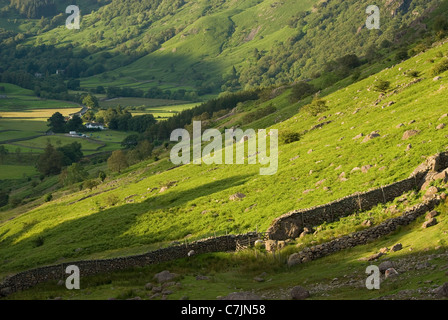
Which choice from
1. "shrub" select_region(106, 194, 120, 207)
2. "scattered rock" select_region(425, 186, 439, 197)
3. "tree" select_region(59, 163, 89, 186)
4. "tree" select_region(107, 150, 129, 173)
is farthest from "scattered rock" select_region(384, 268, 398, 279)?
"tree" select_region(59, 163, 89, 186)

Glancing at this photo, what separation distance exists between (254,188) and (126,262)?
17695 millimetres

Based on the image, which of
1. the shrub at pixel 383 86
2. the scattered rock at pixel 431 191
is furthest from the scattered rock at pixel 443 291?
the shrub at pixel 383 86

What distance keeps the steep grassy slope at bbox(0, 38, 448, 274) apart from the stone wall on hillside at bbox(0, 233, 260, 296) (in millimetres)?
3526

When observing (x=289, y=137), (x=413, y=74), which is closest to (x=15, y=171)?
(x=289, y=137)

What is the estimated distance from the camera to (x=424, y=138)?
43.1 m

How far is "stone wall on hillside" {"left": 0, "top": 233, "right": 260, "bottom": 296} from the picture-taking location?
123 feet

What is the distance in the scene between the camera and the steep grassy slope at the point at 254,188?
42.1m

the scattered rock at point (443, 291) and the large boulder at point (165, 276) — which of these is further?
the large boulder at point (165, 276)

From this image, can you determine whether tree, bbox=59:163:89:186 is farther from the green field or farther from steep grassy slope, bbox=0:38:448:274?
steep grassy slope, bbox=0:38:448:274

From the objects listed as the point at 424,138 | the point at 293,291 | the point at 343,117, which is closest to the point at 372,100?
the point at 343,117

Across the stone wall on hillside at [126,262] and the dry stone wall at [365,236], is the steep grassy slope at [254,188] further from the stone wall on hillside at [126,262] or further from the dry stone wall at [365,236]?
the dry stone wall at [365,236]

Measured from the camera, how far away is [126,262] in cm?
3769

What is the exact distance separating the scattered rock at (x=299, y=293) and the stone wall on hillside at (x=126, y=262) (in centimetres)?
1255
